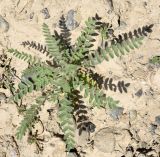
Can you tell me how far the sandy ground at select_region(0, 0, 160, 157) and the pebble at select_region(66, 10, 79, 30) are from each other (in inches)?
2.4

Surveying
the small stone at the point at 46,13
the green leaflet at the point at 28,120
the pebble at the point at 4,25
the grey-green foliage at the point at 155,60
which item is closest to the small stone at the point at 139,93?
the grey-green foliage at the point at 155,60

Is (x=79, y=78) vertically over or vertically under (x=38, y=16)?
under

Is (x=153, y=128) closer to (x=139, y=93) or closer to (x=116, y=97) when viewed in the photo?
(x=139, y=93)

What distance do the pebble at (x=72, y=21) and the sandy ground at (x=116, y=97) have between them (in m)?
0.06

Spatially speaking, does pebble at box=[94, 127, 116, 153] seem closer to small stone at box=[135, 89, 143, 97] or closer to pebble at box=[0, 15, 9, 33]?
small stone at box=[135, 89, 143, 97]

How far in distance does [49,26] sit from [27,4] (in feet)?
1.66

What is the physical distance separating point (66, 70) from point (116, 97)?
796 mm

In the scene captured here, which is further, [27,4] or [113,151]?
[27,4]

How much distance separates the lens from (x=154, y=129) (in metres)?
5.38

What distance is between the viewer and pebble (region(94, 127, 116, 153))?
5.39 metres

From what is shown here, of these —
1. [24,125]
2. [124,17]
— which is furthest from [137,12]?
[24,125]

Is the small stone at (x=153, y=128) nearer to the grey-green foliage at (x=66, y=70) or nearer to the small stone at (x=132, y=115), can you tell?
the small stone at (x=132, y=115)

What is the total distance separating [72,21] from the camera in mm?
5734

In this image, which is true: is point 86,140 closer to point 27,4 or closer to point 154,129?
point 154,129
